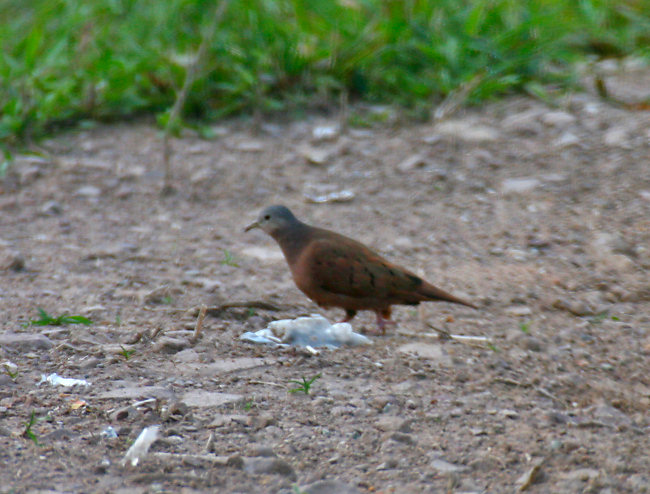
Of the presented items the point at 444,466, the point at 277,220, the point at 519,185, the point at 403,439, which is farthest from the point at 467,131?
the point at 444,466

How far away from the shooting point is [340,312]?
169 inches

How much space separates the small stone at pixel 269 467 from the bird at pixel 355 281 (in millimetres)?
1354

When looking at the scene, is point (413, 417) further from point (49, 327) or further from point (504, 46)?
point (504, 46)

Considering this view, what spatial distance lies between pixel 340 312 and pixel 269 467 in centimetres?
187

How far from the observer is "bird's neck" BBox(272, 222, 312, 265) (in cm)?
395

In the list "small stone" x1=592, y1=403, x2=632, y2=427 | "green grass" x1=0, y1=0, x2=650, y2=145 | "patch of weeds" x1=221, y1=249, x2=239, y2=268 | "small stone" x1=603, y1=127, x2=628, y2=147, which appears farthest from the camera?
"green grass" x1=0, y1=0, x2=650, y2=145

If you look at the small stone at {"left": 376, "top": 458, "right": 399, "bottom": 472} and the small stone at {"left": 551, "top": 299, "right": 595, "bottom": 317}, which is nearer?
the small stone at {"left": 376, "top": 458, "right": 399, "bottom": 472}

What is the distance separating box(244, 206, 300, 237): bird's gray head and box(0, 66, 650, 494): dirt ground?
310 mm

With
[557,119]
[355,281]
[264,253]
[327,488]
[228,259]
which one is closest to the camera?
[327,488]

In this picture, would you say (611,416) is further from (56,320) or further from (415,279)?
(56,320)

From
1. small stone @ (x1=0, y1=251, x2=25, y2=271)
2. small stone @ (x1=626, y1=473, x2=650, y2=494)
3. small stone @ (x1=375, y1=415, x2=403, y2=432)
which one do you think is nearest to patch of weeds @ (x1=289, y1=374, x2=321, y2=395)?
small stone @ (x1=375, y1=415, x2=403, y2=432)

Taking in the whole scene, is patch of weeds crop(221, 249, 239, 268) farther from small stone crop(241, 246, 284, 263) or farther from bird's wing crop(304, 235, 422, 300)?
bird's wing crop(304, 235, 422, 300)

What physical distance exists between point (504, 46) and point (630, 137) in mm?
1286

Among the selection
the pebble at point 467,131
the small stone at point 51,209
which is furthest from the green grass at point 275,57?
the small stone at point 51,209
